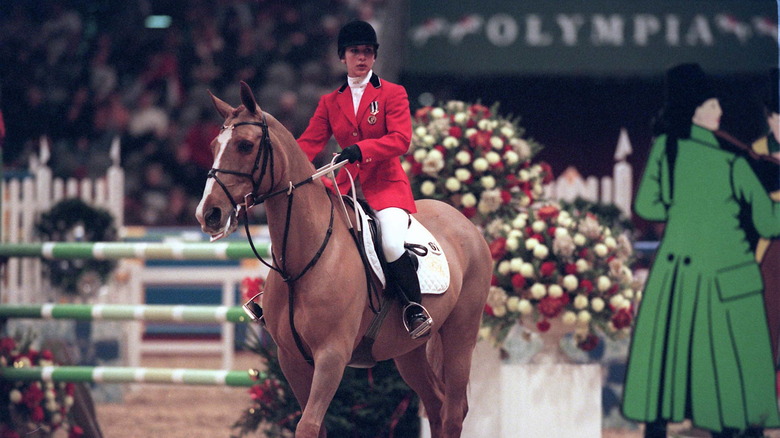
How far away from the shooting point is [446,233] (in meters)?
4.23

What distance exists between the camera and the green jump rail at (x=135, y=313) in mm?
4887

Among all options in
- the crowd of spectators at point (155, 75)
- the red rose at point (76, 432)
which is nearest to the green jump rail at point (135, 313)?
the red rose at point (76, 432)

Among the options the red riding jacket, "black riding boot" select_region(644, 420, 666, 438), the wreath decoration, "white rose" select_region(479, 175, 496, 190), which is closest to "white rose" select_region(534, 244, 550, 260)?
"white rose" select_region(479, 175, 496, 190)

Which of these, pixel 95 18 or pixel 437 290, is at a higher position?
pixel 95 18

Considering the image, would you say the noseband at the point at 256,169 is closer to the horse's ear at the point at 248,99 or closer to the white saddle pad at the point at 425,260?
the horse's ear at the point at 248,99

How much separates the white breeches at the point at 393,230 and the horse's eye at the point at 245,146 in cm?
71

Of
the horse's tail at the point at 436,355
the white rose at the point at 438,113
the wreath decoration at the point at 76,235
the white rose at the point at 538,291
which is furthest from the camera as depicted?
the wreath decoration at the point at 76,235

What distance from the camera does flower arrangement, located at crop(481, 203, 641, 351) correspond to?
4.74m

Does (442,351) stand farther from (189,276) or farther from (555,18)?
(189,276)

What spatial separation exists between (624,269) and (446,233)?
1.21 meters

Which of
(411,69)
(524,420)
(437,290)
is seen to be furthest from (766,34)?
(437,290)

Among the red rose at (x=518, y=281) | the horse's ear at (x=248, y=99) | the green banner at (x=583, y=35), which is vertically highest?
the green banner at (x=583, y=35)

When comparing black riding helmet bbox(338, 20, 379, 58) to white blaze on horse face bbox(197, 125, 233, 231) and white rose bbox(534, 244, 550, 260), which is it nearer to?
white blaze on horse face bbox(197, 125, 233, 231)

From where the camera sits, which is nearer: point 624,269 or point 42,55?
point 624,269
